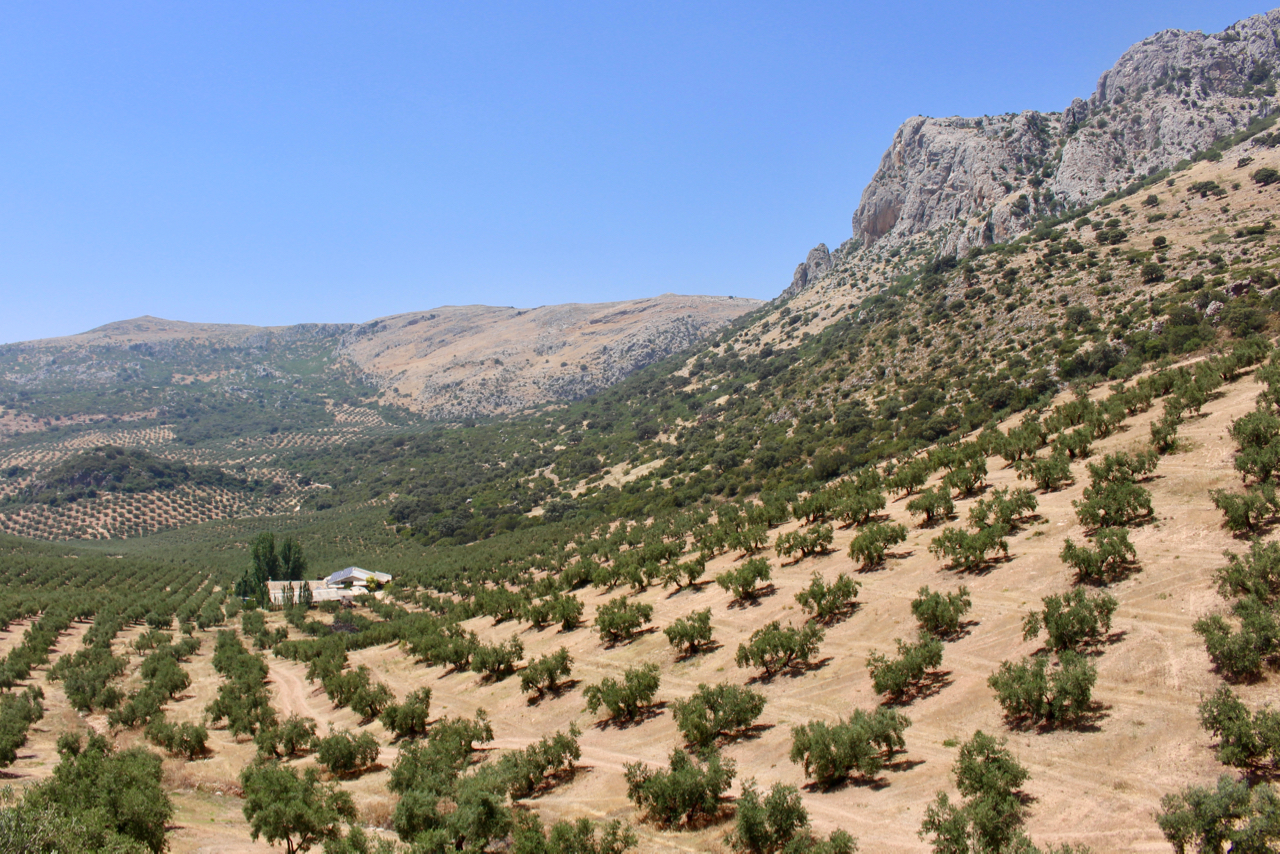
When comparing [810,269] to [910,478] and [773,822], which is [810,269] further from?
[773,822]

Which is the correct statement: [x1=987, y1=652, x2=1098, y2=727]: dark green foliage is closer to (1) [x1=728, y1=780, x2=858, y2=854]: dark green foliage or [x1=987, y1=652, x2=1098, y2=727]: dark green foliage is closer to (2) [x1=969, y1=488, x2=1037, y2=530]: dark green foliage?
(1) [x1=728, y1=780, x2=858, y2=854]: dark green foliage

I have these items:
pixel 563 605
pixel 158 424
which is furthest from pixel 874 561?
pixel 158 424

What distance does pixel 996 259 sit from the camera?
62.6 metres

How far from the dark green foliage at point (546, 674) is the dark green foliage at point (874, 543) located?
10.8 m

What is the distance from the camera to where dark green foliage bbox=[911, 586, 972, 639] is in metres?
15.6

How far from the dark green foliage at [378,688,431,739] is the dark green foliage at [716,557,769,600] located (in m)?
11.0

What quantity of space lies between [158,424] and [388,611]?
148118 mm

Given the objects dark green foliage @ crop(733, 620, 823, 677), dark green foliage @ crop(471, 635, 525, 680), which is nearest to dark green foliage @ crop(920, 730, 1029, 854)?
dark green foliage @ crop(733, 620, 823, 677)

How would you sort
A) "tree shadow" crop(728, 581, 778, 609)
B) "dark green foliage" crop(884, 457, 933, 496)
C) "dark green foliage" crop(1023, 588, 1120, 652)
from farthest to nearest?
"dark green foliage" crop(884, 457, 933, 496) < "tree shadow" crop(728, 581, 778, 609) < "dark green foliage" crop(1023, 588, 1120, 652)

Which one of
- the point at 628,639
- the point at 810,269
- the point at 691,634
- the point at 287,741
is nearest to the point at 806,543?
the point at 691,634

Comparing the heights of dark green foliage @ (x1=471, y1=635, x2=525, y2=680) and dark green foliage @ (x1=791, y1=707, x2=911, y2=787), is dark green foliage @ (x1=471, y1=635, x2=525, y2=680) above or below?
below

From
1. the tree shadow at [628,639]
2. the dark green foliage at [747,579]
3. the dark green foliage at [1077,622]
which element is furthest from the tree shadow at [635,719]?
the dark green foliage at [1077,622]

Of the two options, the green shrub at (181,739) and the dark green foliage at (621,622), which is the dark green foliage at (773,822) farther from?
the green shrub at (181,739)

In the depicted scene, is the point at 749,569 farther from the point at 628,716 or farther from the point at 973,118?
the point at 973,118
